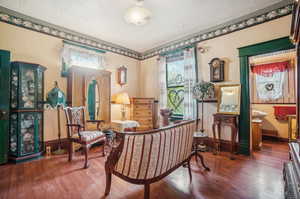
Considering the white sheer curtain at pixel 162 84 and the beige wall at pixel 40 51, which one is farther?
the white sheer curtain at pixel 162 84

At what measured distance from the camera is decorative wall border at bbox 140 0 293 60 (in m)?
2.59

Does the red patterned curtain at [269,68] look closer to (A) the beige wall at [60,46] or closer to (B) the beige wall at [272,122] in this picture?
(B) the beige wall at [272,122]

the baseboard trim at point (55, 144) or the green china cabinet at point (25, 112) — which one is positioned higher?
the green china cabinet at point (25, 112)

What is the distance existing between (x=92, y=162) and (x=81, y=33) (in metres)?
3.12

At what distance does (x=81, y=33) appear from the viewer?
364 centimetres

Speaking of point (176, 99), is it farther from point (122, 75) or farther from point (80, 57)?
point (80, 57)

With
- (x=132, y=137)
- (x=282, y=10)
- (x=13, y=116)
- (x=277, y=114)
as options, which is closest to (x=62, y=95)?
(x=13, y=116)

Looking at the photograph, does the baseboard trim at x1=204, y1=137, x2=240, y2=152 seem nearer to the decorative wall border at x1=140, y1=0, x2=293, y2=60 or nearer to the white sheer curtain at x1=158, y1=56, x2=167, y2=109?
the white sheer curtain at x1=158, y1=56, x2=167, y2=109

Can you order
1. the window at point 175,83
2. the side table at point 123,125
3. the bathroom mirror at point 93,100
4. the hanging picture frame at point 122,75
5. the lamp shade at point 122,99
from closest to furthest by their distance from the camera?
the bathroom mirror at point 93,100 → the side table at point 123,125 → the lamp shade at point 122,99 → the window at point 175,83 → the hanging picture frame at point 122,75

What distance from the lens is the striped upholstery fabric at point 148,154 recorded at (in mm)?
1341

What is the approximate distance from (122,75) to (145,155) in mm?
3442

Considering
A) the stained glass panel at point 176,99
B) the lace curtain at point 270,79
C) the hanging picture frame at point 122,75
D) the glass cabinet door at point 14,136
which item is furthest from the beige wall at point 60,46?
the lace curtain at point 270,79

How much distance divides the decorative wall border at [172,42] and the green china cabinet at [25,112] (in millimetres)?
945

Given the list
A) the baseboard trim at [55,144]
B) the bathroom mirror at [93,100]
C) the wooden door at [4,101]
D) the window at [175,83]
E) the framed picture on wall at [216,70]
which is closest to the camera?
the wooden door at [4,101]
